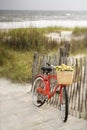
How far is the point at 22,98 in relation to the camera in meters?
3.01

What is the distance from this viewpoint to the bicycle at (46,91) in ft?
9.15

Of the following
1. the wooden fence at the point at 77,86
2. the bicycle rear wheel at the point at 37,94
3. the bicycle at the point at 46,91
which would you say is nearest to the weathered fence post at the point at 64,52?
the wooden fence at the point at 77,86

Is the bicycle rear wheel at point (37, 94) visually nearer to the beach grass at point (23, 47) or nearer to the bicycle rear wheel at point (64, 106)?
the beach grass at point (23, 47)

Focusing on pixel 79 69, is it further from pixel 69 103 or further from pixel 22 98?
pixel 22 98

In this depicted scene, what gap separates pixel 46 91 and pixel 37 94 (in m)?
0.19

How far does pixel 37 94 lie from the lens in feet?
10.3

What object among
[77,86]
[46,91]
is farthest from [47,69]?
[77,86]

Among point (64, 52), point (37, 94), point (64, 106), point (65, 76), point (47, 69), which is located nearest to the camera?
point (65, 76)

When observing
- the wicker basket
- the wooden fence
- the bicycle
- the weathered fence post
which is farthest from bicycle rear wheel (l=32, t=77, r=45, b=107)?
the wicker basket

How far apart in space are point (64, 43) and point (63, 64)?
11.9 inches

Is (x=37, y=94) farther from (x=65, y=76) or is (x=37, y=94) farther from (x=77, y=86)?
(x=65, y=76)

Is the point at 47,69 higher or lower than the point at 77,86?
higher

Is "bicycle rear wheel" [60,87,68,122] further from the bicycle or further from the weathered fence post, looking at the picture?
the weathered fence post

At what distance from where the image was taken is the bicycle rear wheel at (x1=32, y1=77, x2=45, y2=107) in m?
3.05
